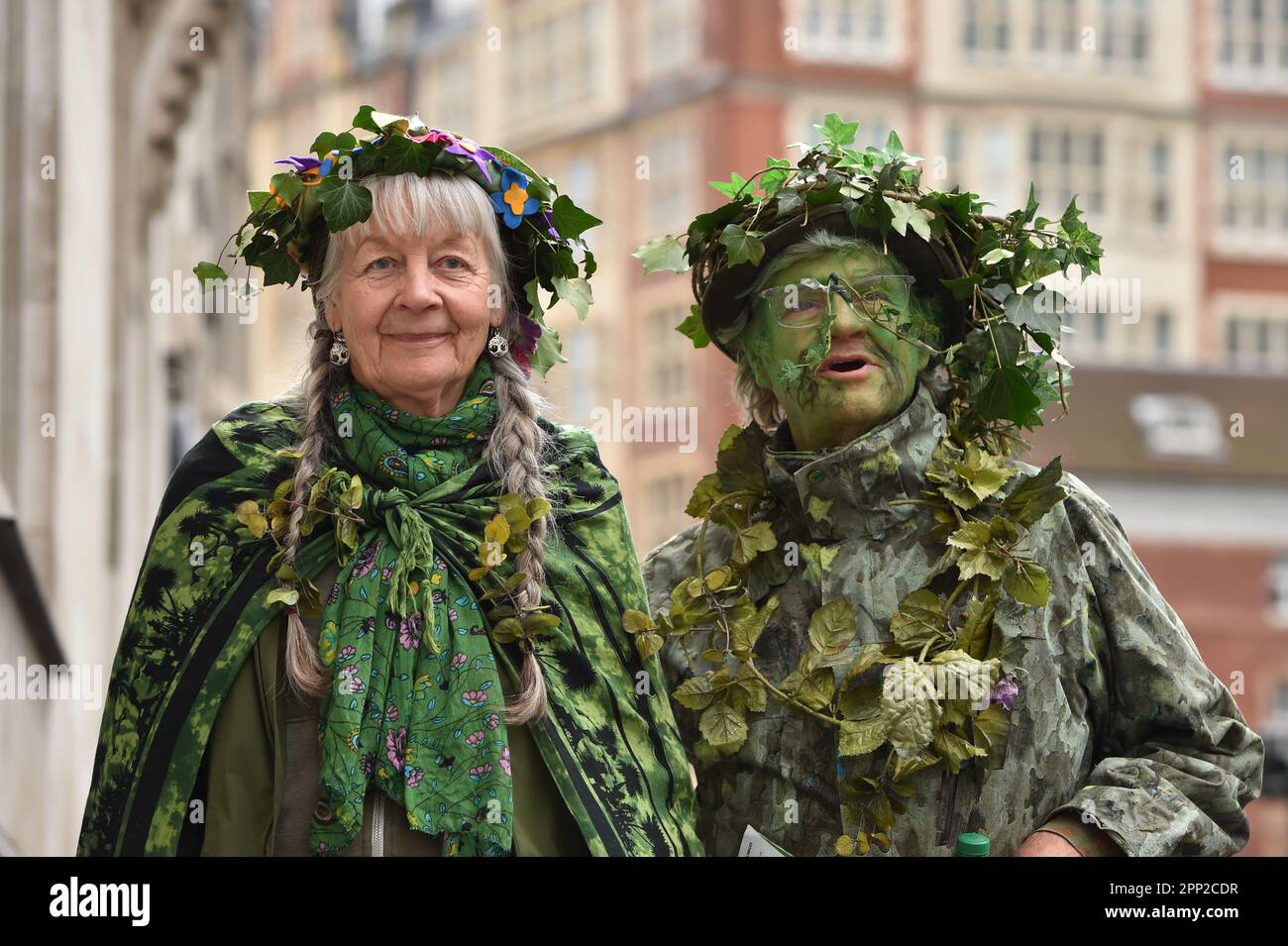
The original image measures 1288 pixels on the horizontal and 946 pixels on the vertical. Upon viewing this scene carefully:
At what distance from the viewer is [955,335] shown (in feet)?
19.7

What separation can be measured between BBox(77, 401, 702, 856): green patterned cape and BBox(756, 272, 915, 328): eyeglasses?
2.44 feet

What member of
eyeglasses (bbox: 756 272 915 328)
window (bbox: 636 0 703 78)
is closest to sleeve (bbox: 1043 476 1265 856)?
eyeglasses (bbox: 756 272 915 328)

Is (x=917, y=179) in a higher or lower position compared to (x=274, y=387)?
higher

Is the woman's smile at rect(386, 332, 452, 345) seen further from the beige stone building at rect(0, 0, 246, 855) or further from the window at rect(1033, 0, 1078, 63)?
the window at rect(1033, 0, 1078, 63)

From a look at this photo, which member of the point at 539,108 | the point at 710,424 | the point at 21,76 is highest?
the point at 539,108

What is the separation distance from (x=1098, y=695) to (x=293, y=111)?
67580 millimetres

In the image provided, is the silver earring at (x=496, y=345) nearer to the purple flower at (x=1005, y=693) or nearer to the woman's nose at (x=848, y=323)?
the woman's nose at (x=848, y=323)

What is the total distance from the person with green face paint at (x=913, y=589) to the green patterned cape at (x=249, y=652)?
0.19 meters

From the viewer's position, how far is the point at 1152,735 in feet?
18.8

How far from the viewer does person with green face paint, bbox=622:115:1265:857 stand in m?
5.66

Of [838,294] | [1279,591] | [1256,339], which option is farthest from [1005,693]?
[1256,339]
